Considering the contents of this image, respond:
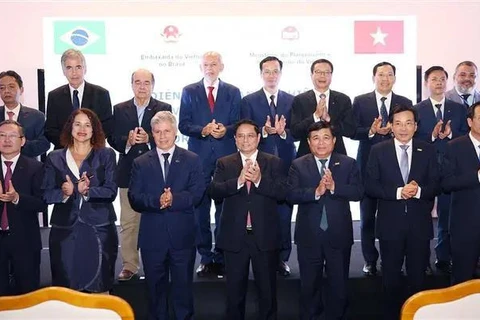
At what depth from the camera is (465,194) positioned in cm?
473

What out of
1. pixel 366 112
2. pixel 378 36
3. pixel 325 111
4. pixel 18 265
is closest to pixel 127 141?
pixel 18 265

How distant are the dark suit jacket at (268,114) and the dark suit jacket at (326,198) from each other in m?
0.64

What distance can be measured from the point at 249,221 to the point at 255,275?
371 mm

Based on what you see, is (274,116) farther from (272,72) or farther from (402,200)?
(402,200)

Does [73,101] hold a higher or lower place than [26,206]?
higher

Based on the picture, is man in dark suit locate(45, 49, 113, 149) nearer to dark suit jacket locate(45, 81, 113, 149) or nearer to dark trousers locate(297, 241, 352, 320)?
dark suit jacket locate(45, 81, 113, 149)

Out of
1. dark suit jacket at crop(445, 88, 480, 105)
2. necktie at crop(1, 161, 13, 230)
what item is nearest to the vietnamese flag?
dark suit jacket at crop(445, 88, 480, 105)

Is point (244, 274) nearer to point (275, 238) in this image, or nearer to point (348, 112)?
point (275, 238)

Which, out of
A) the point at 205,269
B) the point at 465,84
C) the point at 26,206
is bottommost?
the point at 205,269

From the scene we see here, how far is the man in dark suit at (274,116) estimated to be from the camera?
5.31 m

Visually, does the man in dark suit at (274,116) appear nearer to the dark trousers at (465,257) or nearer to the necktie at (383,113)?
the necktie at (383,113)

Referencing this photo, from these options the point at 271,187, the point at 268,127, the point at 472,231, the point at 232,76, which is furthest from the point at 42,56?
the point at 472,231

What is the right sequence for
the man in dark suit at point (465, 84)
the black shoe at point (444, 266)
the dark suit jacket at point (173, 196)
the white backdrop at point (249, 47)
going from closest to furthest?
the dark suit jacket at point (173, 196) → the black shoe at point (444, 266) → the man in dark suit at point (465, 84) → the white backdrop at point (249, 47)

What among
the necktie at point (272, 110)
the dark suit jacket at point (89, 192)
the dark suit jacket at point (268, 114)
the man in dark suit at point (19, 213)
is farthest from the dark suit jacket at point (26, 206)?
the necktie at point (272, 110)
